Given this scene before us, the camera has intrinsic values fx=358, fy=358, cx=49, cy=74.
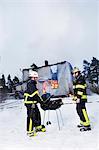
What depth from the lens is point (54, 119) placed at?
4836 millimetres

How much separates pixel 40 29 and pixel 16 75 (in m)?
0.75

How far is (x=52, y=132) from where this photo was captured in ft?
14.7

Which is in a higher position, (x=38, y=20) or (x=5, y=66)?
(x=38, y=20)

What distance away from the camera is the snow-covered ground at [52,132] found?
4.03 m

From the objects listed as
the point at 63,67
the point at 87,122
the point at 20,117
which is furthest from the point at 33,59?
the point at 87,122

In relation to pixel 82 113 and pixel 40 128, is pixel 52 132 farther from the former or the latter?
pixel 82 113

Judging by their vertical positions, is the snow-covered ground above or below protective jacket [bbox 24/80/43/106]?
below

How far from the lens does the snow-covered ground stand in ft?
13.2

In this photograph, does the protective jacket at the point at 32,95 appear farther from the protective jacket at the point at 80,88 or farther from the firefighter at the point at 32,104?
the protective jacket at the point at 80,88

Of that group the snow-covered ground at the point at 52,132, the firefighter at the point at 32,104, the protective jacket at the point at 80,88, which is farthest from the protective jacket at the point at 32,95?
the protective jacket at the point at 80,88

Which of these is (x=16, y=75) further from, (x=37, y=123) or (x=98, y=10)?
(x=98, y=10)

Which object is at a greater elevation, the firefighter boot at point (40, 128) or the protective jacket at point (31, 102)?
the protective jacket at point (31, 102)

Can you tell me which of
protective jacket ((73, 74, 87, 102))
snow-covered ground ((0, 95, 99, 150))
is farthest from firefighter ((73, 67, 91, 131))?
snow-covered ground ((0, 95, 99, 150))

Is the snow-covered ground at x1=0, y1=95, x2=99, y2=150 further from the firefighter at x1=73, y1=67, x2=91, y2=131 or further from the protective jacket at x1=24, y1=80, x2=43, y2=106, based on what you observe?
the protective jacket at x1=24, y1=80, x2=43, y2=106
